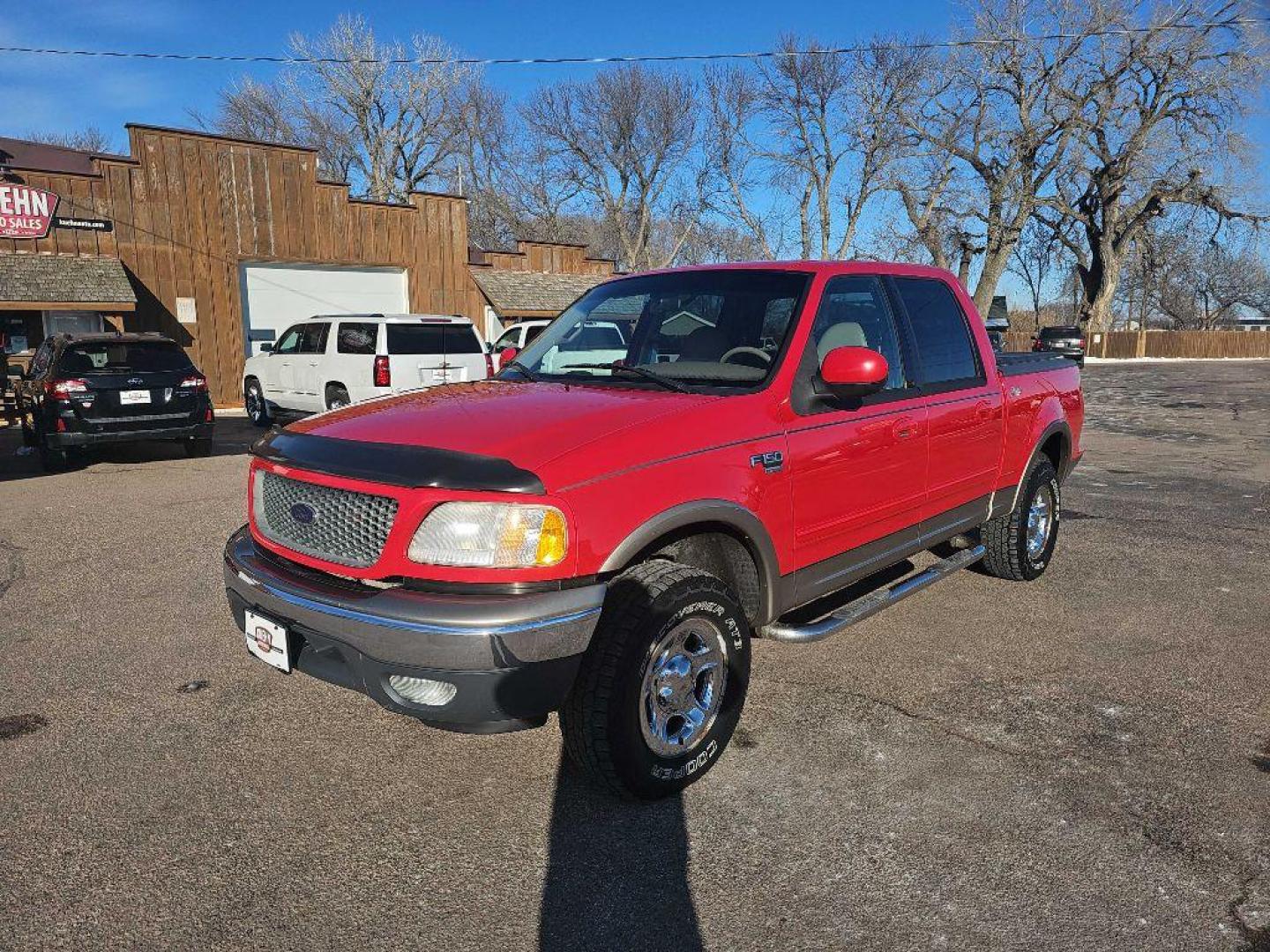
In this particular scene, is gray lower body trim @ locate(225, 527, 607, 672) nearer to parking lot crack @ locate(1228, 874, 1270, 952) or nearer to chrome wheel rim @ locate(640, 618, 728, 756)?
chrome wheel rim @ locate(640, 618, 728, 756)

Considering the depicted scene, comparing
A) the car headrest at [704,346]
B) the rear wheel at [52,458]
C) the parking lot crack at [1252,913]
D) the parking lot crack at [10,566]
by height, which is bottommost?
the parking lot crack at [10,566]

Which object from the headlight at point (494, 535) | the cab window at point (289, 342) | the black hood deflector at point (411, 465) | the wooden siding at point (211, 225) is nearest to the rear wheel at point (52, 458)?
the cab window at point (289, 342)

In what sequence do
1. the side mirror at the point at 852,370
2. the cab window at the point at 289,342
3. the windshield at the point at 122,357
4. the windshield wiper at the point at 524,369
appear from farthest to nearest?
the cab window at the point at 289,342, the windshield at the point at 122,357, the windshield wiper at the point at 524,369, the side mirror at the point at 852,370

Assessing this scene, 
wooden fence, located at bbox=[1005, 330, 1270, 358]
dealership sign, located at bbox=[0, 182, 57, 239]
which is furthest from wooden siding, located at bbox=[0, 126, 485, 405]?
wooden fence, located at bbox=[1005, 330, 1270, 358]

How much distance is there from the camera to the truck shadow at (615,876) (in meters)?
2.43

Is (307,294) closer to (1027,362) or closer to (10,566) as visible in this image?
(10,566)

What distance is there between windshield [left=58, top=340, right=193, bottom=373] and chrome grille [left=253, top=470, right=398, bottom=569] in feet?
27.5

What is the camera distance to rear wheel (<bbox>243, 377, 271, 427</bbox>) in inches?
618

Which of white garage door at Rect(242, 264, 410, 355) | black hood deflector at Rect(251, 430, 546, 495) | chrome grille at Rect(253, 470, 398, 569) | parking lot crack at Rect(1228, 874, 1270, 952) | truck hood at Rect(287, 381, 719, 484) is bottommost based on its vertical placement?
parking lot crack at Rect(1228, 874, 1270, 952)

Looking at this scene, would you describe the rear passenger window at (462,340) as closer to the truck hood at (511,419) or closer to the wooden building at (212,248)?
the wooden building at (212,248)

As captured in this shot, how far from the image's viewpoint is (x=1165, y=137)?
41031 millimetres

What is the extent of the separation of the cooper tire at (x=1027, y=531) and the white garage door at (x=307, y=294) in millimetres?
17541

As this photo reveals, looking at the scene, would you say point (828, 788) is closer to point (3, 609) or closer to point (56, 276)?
point (3, 609)

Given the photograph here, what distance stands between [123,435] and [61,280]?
8876 millimetres
